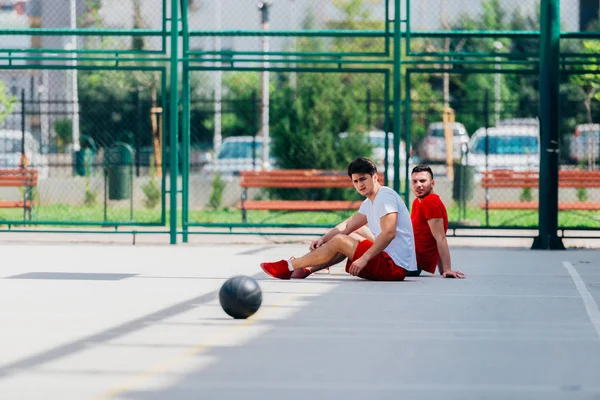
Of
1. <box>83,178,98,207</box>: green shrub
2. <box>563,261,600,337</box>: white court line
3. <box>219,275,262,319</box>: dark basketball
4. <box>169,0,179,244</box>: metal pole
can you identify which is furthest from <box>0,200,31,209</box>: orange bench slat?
<box>219,275,262,319</box>: dark basketball

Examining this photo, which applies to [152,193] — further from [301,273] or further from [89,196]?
[301,273]

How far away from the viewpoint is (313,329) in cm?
871

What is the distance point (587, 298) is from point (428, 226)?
1976 mm

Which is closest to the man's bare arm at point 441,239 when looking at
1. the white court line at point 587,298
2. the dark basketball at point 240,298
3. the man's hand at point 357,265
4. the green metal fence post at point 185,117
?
the man's hand at point 357,265

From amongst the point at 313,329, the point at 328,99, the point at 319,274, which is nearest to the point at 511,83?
the point at 328,99

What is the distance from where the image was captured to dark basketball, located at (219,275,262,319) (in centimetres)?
905

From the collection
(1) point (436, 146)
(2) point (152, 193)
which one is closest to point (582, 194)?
(2) point (152, 193)

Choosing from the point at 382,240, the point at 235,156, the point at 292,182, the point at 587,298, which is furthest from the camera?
the point at 235,156

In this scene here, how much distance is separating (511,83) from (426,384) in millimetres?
38927

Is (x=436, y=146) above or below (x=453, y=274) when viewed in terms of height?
above

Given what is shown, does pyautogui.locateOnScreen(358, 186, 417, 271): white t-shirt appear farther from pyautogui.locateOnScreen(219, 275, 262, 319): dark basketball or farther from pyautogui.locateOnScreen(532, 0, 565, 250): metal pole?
pyautogui.locateOnScreen(532, 0, 565, 250): metal pole

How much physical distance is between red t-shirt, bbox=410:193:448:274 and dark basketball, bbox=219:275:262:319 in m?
3.39

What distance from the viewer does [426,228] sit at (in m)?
12.3

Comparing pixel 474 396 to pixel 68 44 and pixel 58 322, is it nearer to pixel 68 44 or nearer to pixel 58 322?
pixel 58 322
